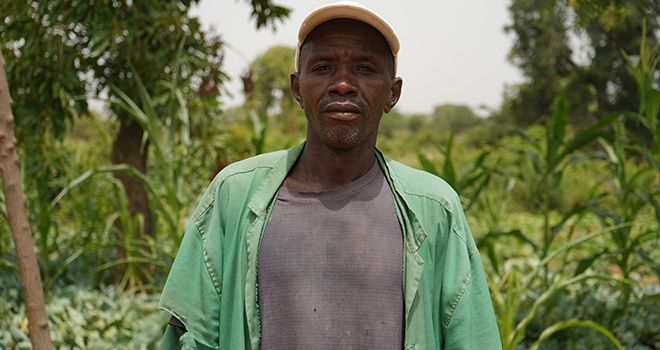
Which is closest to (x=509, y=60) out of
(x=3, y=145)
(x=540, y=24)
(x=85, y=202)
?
(x=540, y=24)

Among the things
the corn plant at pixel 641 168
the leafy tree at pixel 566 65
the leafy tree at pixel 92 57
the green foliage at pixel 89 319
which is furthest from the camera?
the leafy tree at pixel 566 65

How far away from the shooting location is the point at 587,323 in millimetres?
2441

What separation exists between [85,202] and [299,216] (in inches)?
135

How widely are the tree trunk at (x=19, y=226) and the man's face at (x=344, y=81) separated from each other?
821mm

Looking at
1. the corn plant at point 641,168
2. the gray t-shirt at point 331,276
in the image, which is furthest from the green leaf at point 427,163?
the gray t-shirt at point 331,276

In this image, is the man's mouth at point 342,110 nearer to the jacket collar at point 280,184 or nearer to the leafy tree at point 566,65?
the jacket collar at point 280,184

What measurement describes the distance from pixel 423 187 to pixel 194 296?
16.2 inches

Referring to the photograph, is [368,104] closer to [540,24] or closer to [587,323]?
[587,323]

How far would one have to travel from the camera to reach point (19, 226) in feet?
5.34

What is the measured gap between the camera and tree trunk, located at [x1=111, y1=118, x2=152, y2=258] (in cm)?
404

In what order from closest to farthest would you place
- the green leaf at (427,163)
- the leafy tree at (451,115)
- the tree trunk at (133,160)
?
the green leaf at (427,163)
the tree trunk at (133,160)
the leafy tree at (451,115)

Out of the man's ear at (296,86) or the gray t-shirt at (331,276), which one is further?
the man's ear at (296,86)

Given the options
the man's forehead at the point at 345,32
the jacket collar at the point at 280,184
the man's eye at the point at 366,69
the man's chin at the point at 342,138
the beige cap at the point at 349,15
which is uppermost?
the beige cap at the point at 349,15

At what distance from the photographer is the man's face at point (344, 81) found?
3.71ft
